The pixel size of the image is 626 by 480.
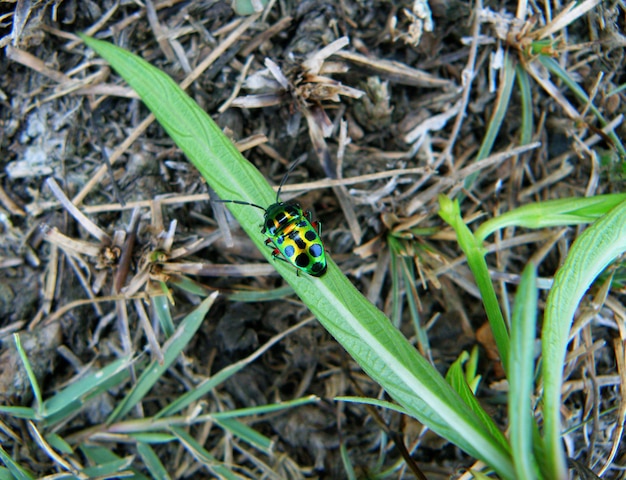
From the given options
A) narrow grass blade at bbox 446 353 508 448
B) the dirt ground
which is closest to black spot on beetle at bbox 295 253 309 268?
the dirt ground

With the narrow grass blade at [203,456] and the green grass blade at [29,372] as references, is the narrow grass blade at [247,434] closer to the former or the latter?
the narrow grass blade at [203,456]

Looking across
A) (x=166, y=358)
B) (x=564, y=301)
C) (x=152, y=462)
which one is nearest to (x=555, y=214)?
(x=564, y=301)

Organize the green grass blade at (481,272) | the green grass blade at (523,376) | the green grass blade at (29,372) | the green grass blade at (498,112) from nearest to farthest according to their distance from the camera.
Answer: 1. the green grass blade at (523,376)
2. the green grass blade at (481,272)
3. the green grass blade at (29,372)
4. the green grass blade at (498,112)

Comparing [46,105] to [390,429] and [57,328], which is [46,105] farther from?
[390,429]

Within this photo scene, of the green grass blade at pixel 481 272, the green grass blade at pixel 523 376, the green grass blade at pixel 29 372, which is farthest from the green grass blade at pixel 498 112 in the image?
the green grass blade at pixel 29 372

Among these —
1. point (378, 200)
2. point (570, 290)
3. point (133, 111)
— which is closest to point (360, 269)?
point (378, 200)

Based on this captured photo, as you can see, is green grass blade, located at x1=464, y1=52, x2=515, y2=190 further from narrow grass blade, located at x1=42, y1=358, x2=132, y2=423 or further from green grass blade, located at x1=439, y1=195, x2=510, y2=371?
narrow grass blade, located at x1=42, y1=358, x2=132, y2=423
